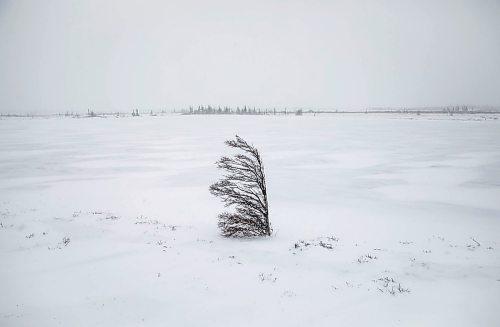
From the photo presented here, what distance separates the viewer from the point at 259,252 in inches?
523

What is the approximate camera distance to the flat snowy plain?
364 inches

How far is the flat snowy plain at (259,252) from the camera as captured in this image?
9.26 metres

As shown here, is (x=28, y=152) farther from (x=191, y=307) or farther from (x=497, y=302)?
(x=497, y=302)

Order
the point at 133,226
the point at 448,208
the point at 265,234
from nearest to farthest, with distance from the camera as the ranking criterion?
the point at 265,234
the point at 133,226
the point at 448,208

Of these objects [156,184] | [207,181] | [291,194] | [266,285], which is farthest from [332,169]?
[266,285]

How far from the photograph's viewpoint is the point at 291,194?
23203 mm

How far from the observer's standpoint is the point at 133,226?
1659 centimetres

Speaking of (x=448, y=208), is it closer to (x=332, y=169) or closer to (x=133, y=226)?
(x=332, y=169)

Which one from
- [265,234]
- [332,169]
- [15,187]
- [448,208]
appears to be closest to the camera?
[265,234]

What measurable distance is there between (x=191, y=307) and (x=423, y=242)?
31.8 feet

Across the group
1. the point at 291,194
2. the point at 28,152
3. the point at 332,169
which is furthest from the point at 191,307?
the point at 28,152

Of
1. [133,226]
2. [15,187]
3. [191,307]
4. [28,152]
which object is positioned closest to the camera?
[191,307]

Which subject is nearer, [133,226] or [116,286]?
[116,286]

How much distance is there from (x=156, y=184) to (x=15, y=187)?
9.55 m
